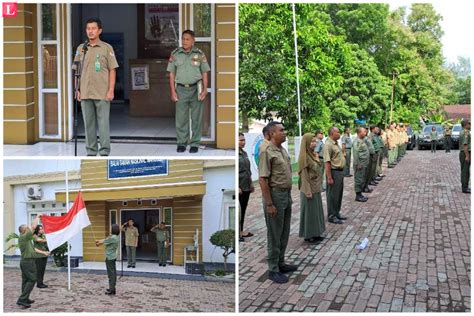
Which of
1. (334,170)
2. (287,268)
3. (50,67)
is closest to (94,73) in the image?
(50,67)

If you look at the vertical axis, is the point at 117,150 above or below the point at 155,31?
below

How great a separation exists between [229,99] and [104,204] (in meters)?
0.98

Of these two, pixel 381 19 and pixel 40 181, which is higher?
pixel 381 19

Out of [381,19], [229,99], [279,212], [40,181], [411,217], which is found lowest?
[411,217]

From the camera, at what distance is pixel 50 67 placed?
12.9ft

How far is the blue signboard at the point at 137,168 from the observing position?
10.7 feet

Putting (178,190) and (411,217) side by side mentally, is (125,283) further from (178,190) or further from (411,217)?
(411,217)

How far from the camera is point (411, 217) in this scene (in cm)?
666

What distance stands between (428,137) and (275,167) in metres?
6.99

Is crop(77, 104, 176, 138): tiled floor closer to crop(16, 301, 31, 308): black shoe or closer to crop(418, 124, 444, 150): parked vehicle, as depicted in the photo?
crop(16, 301, 31, 308): black shoe

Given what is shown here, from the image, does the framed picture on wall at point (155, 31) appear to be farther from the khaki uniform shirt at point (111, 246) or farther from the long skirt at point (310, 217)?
the khaki uniform shirt at point (111, 246)

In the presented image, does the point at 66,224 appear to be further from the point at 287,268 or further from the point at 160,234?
the point at 287,268

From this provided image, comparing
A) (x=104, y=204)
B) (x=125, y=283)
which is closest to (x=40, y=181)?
(x=104, y=204)

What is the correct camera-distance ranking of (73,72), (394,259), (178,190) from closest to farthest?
(178,190) → (73,72) → (394,259)
